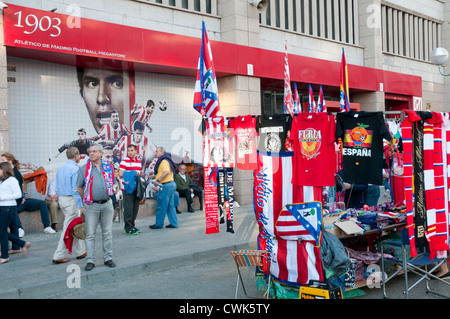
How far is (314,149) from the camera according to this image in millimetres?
6082

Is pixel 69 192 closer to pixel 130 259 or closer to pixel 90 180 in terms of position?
pixel 90 180

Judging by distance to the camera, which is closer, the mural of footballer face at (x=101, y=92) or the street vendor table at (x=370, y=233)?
the street vendor table at (x=370, y=233)

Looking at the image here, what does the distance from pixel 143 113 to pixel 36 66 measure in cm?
319

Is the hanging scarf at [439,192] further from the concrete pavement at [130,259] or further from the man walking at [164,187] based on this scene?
the man walking at [164,187]

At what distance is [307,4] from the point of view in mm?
17719

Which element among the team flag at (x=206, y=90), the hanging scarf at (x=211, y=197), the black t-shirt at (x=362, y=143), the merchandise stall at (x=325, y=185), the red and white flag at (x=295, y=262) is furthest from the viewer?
the team flag at (x=206, y=90)

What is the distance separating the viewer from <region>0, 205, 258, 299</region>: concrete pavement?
6.68m

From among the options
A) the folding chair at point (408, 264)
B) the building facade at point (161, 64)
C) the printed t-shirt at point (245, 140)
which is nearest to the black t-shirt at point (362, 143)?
the folding chair at point (408, 264)

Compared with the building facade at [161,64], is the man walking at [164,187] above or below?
below

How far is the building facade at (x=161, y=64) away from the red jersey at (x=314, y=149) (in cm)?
513

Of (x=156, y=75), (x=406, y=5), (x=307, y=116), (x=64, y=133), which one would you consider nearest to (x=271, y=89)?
(x=156, y=75)

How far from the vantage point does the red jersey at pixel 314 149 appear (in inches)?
236

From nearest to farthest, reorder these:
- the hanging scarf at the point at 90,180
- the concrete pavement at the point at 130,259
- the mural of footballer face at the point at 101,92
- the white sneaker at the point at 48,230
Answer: the concrete pavement at the point at 130,259
the hanging scarf at the point at 90,180
the white sneaker at the point at 48,230
the mural of footballer face at the point at 101,92

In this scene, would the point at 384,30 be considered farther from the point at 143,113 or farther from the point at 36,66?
the point at 36,66
